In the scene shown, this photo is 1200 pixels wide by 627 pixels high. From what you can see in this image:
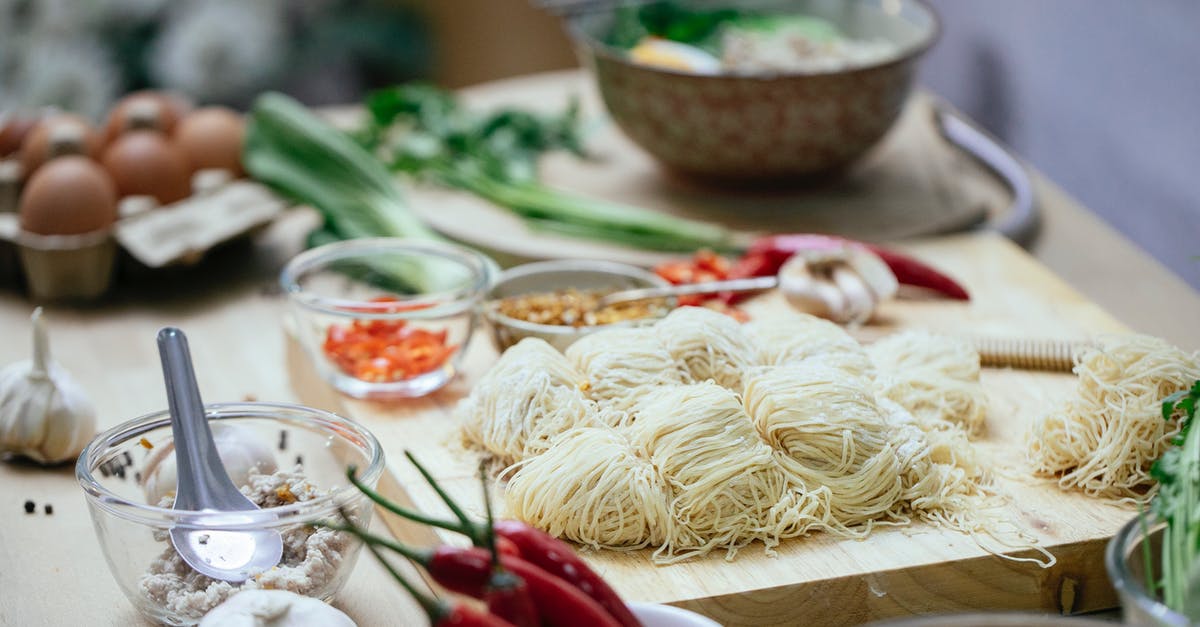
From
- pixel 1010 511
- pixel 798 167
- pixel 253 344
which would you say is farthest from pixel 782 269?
pixel 253 344

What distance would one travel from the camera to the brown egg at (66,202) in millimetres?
2039

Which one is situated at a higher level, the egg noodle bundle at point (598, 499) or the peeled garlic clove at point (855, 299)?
the egg noodle bundle at point (598, 499)

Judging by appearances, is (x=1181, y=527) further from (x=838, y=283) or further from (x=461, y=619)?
(x=838, y=283)

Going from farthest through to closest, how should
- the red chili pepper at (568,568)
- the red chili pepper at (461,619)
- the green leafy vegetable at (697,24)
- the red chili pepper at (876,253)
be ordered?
the green leafy vegetable at (697,24) → the red chili pepper at (876,253) → the red chili pepper at (568,568) → the red chili pepper at (461,619)

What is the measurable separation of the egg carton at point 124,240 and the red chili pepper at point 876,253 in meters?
0.86

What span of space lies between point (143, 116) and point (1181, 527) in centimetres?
191

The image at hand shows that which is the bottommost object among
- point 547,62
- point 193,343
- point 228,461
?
point 547,62

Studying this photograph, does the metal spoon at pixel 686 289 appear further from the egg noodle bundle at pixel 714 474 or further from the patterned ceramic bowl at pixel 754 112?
the egg noodle bundle at pixel 714 474

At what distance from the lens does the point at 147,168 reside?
2.22 metres

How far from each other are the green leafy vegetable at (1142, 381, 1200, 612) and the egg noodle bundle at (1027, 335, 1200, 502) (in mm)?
262

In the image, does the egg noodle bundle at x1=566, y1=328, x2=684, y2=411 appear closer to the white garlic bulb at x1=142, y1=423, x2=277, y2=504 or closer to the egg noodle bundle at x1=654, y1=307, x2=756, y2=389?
the egg noodle bundle at x1=654, y1=307, x2=756, y2=389

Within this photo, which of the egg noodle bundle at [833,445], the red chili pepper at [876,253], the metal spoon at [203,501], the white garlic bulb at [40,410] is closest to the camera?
the metal spoon at [203,501]

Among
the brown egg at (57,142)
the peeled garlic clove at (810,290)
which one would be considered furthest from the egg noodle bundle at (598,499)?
the brown egg at (57,142)

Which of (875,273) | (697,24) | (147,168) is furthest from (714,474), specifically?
(697,24)
